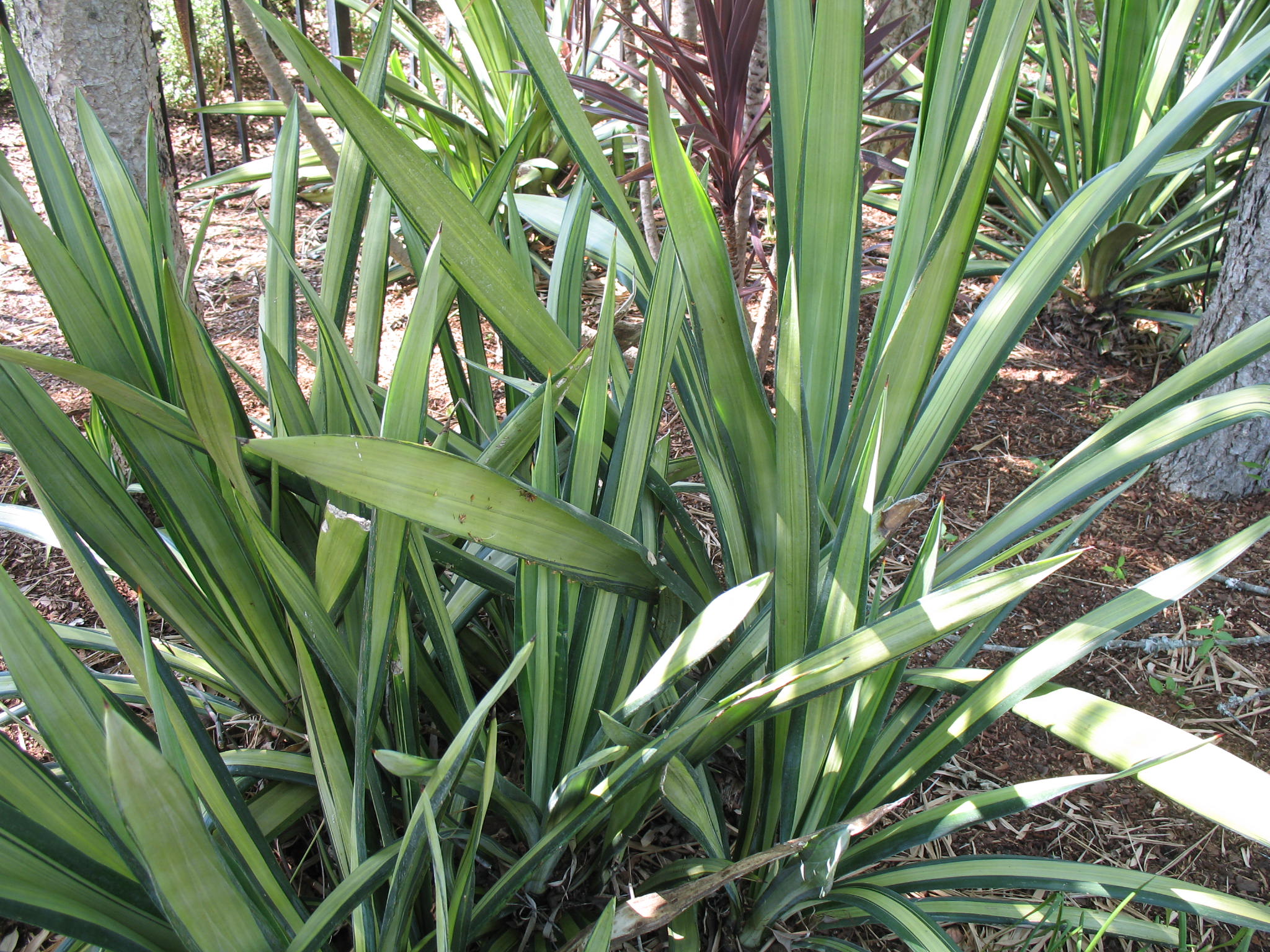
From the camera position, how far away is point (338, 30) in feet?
7.43

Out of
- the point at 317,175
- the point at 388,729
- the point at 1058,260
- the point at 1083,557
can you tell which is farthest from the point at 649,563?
the point at 317,175

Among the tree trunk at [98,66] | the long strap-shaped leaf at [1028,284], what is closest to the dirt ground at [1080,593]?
the tree trunk at [98,66]

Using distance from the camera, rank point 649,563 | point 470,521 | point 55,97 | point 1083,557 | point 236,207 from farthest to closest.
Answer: point 236,207, point 1083,557, point 55,97, point 649,563, point 470,521

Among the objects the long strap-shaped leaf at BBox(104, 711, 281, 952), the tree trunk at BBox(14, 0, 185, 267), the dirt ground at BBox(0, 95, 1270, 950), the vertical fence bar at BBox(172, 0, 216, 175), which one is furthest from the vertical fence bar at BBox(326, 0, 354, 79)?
the long strap-shaped leaf at BBox(104, 711, 281, 952)

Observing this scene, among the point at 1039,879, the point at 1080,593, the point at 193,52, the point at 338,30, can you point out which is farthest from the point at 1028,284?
the point at 338,30

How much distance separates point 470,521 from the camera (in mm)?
602

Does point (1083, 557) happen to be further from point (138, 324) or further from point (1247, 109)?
point (138, 324)

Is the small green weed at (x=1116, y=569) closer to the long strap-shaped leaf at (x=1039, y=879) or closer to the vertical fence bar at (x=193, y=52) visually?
the long strap-shaped leaf at (x=1039, y=879)

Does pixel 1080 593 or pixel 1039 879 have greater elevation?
pixel 1039 879

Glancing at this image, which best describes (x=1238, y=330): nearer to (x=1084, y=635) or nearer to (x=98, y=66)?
(x=1084, y=635)

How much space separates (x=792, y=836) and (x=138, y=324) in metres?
0.77

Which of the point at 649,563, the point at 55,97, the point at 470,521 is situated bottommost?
the point at 649,563

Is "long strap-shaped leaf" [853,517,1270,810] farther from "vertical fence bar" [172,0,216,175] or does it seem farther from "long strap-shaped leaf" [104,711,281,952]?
"vertical fence bar" [172,0,216,175]

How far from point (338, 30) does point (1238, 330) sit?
2.18 metres
